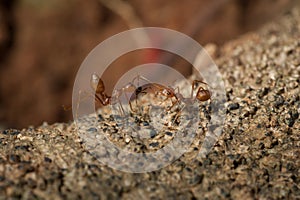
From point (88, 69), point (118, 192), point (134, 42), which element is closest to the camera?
point (118, 192)

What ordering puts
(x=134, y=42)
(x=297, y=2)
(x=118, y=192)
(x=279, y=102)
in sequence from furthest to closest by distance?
(x=134, y=42) < (x=297, y=2) < (x=279, y=102) < (x=118, y=192)

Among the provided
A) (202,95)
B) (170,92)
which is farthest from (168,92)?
(202,95)

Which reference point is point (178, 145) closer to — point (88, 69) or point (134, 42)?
point (134, 42)

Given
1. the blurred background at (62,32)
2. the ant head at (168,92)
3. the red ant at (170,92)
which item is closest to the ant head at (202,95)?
the red ant at (170,92)

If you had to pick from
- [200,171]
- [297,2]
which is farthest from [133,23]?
[200,171]

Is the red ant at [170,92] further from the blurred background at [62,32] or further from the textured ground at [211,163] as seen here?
the blurred background at [62,32]

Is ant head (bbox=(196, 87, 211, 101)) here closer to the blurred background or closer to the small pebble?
the small pebble
